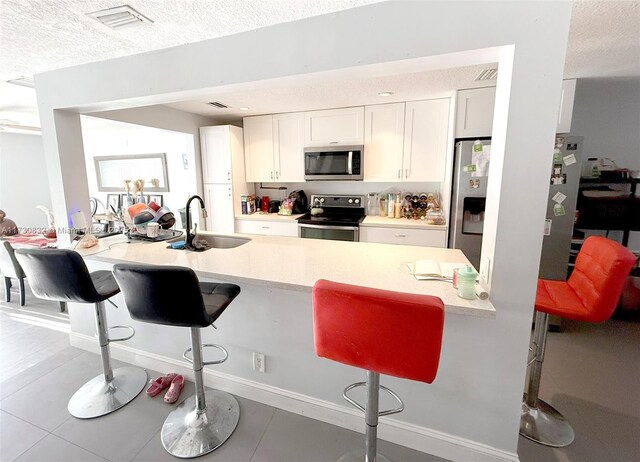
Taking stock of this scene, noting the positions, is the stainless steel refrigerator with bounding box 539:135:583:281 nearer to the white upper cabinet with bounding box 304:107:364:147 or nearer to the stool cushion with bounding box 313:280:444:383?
the white upper cabinet with bounding box 304:107:364:147

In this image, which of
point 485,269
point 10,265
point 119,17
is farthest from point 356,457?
point 10,265

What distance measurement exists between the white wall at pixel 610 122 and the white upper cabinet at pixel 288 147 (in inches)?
121

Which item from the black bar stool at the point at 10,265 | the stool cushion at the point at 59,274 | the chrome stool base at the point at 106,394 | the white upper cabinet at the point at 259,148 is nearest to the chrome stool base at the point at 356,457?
the chrome stool base at the point at 106,394

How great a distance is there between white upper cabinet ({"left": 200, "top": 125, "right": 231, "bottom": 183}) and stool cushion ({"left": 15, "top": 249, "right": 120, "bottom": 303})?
2.47 m

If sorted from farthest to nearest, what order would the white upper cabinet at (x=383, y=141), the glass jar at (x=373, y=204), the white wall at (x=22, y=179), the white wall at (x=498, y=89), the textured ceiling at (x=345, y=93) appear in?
1. the white wall at (x=22, y=179)
2. the glass jar at (x=373, y=204)
3. the white upper cabinet at (x=383, y=141)
4. the textured ceiling at (x=345, y=93)
5. the white wall at (x=498, y=89)

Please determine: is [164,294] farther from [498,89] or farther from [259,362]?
[498,89]

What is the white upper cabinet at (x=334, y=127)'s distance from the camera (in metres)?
3.49

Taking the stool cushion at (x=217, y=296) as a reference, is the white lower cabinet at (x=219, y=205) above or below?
above

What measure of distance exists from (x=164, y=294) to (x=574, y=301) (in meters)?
2.03

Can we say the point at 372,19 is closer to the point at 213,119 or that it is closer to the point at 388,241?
the point at 388,241

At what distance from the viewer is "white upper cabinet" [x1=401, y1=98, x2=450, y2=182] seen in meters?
3.18

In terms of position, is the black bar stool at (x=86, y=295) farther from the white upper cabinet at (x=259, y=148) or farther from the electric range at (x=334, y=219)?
the white upper cabinet at (x=259, y=148)

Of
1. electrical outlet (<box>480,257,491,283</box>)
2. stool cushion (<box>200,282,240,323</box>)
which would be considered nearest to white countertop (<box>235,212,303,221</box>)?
stool cushion (<box>200,282,240,323</box>)

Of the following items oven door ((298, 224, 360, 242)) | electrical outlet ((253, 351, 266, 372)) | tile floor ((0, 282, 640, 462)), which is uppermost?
oven door ((298, 224, 360, 242))
